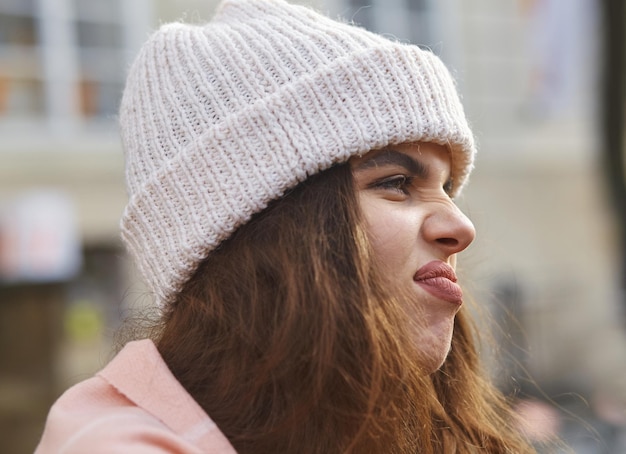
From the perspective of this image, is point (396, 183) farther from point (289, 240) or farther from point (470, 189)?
point (470, 189)

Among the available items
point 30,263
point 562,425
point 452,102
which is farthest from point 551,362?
point 452,102

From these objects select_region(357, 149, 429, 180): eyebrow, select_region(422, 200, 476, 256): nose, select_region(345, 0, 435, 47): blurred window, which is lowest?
select_region(422, 200, 476, 256): nose

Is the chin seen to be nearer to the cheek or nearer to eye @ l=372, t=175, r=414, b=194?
the cheek

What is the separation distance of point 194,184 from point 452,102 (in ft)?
2.06

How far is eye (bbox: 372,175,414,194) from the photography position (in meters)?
1.76

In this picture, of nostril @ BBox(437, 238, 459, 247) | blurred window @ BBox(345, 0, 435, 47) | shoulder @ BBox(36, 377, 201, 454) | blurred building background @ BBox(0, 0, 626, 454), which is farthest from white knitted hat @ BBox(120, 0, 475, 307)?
blurred window @ BBox(345, 0, 435, 47)

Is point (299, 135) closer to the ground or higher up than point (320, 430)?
higher up

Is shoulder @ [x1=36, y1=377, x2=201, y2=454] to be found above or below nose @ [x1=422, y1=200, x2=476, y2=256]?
below

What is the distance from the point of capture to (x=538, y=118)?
10789 mm

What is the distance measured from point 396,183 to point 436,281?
9.2 inches

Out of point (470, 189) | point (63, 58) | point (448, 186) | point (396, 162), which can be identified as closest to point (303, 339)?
point (396, 162)

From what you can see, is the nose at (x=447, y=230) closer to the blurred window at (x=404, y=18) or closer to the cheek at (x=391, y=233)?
the cheek at (x=391, y=233)

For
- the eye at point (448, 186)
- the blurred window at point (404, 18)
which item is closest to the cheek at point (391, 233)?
the eye at point (448, 186)

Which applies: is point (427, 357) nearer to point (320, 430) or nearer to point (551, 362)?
point (320, 430)
